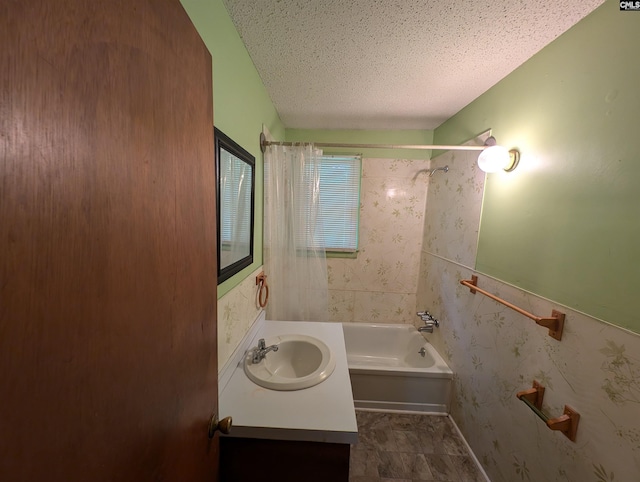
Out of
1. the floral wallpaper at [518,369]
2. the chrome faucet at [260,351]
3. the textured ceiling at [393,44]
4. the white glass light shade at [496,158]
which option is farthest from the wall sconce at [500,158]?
the chrome faucet at [260,351]

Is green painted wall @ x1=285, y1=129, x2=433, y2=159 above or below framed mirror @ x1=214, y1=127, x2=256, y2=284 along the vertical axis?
above

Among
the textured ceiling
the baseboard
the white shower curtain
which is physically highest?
the textured ceiling

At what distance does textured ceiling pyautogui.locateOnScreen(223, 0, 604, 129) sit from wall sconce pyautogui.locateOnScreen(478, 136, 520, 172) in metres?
0.44

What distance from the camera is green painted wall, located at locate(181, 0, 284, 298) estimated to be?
2.79 feet

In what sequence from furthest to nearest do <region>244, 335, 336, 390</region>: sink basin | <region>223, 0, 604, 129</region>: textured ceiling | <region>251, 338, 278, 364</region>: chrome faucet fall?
<region>251, 338, 278, 364</region>: chrome faucet
<region>244, 335, 336, 390</region>: sink basin
<region>223, 0, 604, 129</region>: textured ceiling

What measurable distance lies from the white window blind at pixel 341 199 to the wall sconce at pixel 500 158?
1172 millimetres

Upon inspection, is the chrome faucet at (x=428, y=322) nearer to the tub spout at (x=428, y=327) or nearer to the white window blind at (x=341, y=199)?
the tub spout at (x=428, y=327)

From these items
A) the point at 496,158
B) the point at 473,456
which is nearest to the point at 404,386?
the point at 473,456

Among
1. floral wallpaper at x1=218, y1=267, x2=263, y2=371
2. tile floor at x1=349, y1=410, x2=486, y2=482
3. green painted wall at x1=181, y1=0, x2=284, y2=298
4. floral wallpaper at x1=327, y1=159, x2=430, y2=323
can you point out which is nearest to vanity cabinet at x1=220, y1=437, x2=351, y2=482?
floral wallpaper at x1=218, y1=267, x2=263, y2=371

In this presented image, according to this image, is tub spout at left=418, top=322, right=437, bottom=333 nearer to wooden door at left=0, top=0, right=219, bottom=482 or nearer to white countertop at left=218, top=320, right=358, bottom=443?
white countertop at left=218, top=320, right=358, bottom=443

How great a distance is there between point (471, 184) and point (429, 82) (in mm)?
717

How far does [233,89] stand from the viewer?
1082 millimetres

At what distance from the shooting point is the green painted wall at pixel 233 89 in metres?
0.85

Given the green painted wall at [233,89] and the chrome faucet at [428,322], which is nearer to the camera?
the green painted wall at [233,89]
